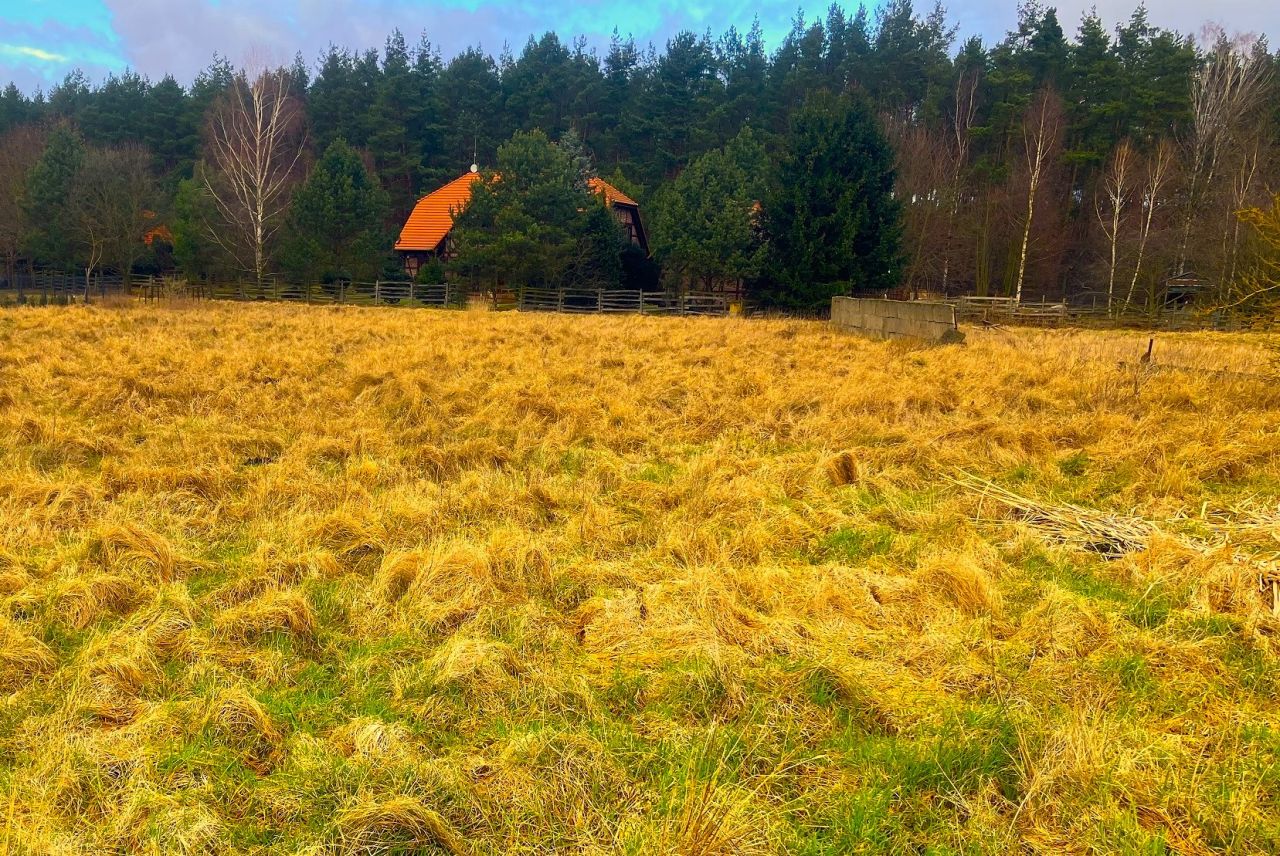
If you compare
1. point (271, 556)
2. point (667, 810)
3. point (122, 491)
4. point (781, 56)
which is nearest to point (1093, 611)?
point (667, 810)

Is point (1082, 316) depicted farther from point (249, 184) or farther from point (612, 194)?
point (249, 184)

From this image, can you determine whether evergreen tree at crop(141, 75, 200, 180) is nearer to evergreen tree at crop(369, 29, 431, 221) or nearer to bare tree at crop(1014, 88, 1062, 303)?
evergreen tree at crop(369, 29, 431, 221)

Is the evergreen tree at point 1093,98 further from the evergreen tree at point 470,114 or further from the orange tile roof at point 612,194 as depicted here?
the evergreen tree at point 470,114

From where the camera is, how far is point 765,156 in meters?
33.8

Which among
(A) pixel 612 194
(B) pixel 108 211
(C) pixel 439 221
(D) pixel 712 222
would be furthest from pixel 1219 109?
(B) pixel 108 211

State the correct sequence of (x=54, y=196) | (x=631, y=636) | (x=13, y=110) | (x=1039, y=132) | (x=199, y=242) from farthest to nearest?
(x=13, y=110)
(x=54, y=196)
(x=1039, y=132)
(x=199, y=242)
(x=631, y=636)

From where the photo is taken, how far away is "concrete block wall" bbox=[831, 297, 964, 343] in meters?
16.8

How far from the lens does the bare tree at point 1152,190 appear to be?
33.3m

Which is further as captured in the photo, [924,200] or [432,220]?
[924,200]

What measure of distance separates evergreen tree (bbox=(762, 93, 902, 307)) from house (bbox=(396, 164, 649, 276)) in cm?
927

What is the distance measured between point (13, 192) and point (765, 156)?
41.6m

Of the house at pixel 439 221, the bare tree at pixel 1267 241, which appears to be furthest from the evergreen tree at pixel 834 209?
the bare tree at pixel 1267 241

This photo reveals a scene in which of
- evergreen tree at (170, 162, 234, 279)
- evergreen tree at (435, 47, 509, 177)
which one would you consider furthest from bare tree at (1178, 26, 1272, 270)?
evergreen tree at (170, 162, 234, 279)

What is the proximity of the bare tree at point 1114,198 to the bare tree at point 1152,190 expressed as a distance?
2.67 ft
